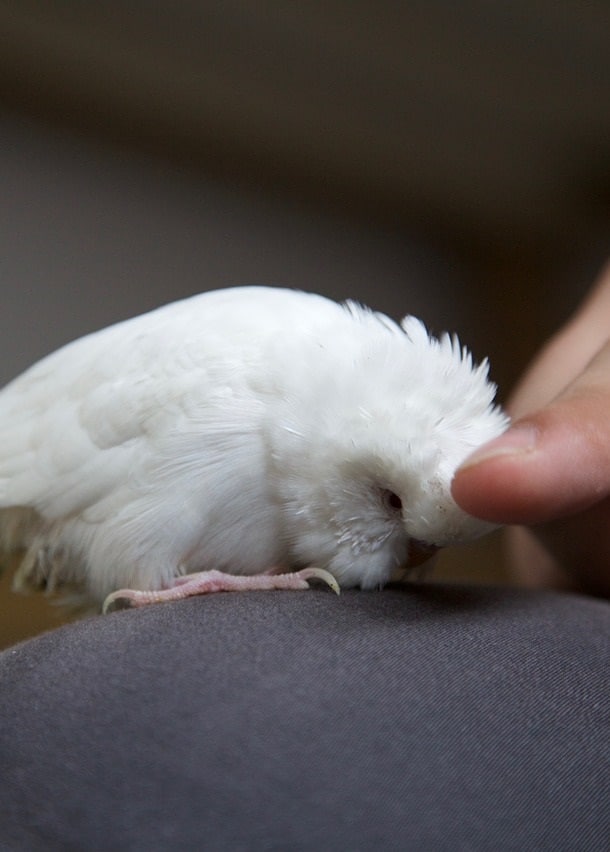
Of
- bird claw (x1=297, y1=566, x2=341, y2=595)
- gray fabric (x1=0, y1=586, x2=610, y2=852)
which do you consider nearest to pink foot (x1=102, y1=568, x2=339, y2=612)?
bird claw (x1=297, y1=566, x2=341, y2=595)

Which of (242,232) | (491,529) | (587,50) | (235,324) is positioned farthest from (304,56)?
(491,529)

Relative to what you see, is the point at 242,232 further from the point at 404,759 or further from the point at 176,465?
the point at 404,759

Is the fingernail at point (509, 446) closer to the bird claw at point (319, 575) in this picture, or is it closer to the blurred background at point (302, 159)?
the bird claw at point (319, 575)

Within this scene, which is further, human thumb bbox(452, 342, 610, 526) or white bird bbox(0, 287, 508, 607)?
white bird bbox(0, 287, 508, 607)

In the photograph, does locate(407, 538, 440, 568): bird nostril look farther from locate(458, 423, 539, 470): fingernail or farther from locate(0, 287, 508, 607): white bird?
locate(458, 423, 539, 470): fingernail

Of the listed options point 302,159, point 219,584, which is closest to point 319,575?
point 219,584

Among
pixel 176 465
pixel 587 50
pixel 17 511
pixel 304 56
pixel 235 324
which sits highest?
pixel 587 50
